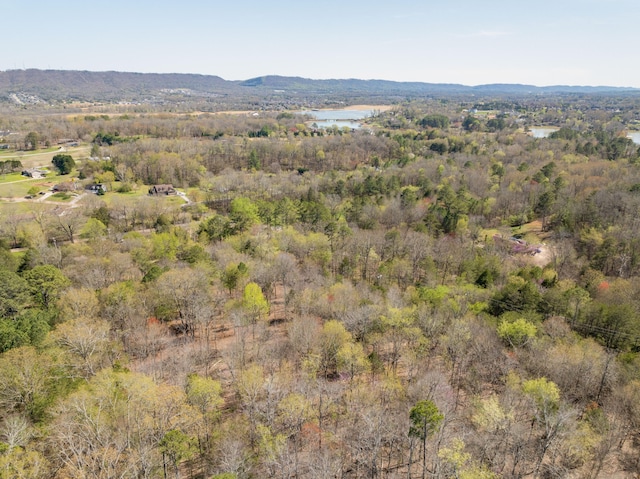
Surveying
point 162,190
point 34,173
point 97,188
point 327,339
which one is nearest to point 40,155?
point 34,173

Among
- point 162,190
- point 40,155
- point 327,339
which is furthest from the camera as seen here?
point 40,155

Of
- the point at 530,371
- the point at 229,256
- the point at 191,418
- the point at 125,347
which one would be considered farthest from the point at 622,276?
the point at 125,347

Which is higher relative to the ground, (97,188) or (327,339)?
(97,188)

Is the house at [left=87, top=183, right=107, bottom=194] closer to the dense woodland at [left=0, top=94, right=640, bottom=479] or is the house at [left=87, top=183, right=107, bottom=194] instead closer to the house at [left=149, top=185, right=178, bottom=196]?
the house at [left=149, top=185, right=178, bottom=196]

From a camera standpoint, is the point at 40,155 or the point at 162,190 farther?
the point at 40,155

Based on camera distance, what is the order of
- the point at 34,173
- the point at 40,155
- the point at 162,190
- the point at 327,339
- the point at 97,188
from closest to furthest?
1. the point at 327,339
2. the point at 97,188
3. the point at 162,190
4. the point at 34,173
5. the point at 40,155

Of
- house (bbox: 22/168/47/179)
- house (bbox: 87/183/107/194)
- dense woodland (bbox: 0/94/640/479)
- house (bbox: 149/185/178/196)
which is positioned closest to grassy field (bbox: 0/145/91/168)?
house (bbox: 22/168/47/179)

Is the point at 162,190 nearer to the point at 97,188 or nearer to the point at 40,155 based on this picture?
the point at 97,188

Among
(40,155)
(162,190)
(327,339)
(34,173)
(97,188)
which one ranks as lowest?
(327,339)
